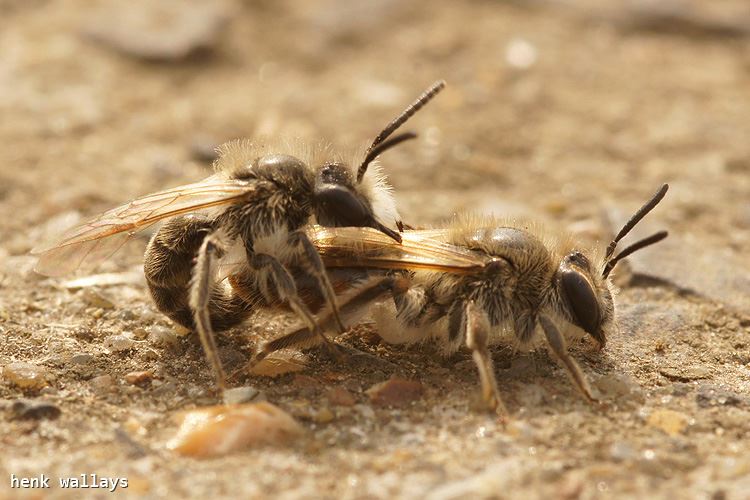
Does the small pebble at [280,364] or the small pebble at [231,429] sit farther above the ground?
the small pebble at [280,364]

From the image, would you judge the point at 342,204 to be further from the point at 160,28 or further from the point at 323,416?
the point at 160,28

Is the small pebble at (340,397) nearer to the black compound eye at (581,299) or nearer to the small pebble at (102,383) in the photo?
the small pebble at (102,383)

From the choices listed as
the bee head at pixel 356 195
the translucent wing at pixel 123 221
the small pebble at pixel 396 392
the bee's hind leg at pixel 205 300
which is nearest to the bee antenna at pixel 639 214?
the bee head at pixel 356 195

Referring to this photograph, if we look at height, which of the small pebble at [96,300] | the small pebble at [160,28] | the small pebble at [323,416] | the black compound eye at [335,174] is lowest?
the small pebble at [323,416]

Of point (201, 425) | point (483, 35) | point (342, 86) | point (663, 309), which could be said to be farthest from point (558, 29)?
point (201, 425)

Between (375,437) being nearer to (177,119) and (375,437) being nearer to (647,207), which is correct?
(647,207)

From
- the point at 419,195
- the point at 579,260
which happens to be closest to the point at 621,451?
the point at 579,260
